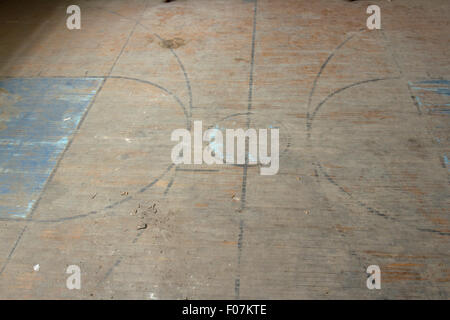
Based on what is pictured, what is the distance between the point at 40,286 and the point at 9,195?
111 centimetres

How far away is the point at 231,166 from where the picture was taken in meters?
3.23

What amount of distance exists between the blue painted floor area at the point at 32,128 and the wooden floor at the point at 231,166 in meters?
0.02

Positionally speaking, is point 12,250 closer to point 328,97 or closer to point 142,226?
point 142,226

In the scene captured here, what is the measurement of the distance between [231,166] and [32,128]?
242 cm

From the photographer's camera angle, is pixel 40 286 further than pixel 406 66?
No

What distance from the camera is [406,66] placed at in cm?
407

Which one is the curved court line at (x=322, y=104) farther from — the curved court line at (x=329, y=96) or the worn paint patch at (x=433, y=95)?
the worn paint patch at (x=433, y=95)

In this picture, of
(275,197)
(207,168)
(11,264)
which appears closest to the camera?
(11,264)

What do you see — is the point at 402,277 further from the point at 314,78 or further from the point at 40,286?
the point at 40,286

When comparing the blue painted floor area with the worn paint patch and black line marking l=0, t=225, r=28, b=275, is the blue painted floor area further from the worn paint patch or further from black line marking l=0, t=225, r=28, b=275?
the worn paint patch

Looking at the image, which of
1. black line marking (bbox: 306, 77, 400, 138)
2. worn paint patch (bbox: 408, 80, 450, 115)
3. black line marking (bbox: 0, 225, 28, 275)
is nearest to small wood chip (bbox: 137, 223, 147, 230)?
black line marking (bbox: 0, 225, 28, 275)

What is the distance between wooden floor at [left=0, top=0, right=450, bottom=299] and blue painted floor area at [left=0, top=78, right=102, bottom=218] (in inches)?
0.8

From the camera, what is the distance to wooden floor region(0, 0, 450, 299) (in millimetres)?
2537
